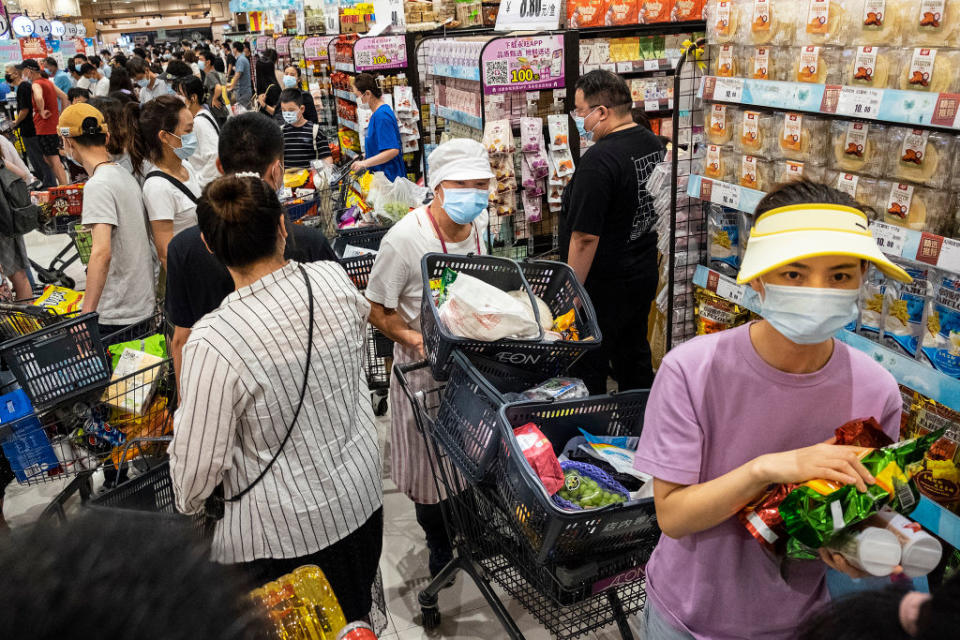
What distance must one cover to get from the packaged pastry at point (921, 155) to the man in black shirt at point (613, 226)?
1479 mm

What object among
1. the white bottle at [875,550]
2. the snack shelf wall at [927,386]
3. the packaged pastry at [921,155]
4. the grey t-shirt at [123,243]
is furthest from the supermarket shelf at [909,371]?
the grey t-shirt at [123,243]

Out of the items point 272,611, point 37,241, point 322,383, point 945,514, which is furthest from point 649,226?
point 37,241

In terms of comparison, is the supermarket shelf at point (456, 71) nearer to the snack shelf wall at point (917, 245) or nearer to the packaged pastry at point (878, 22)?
the snack shelf wall at point (917, 245)

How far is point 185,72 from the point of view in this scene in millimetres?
10539

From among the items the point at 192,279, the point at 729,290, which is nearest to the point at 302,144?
the point at 192,279

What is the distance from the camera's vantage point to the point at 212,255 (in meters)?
2.47

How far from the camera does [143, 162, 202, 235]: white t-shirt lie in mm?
3438

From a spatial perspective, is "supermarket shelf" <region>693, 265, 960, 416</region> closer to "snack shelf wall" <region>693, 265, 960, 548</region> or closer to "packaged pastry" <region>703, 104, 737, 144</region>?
"snack shelf wall" <region>693, 265, 960, 548</region>

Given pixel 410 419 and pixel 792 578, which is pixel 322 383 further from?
pixel 792 578

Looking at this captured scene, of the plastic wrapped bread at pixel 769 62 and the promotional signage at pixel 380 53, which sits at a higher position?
the promotional signage at pixel 380 53

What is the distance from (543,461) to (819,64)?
1.62 metres

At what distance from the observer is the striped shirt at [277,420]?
6.09ft

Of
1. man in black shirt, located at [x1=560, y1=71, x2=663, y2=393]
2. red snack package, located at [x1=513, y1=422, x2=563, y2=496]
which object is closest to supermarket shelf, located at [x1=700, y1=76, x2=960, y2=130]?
man in black shirt, located at [x1=560, y1=71, x2=663, y2=393]

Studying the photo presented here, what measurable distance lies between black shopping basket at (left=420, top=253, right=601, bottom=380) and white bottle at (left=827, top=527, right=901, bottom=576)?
43.2 inches
